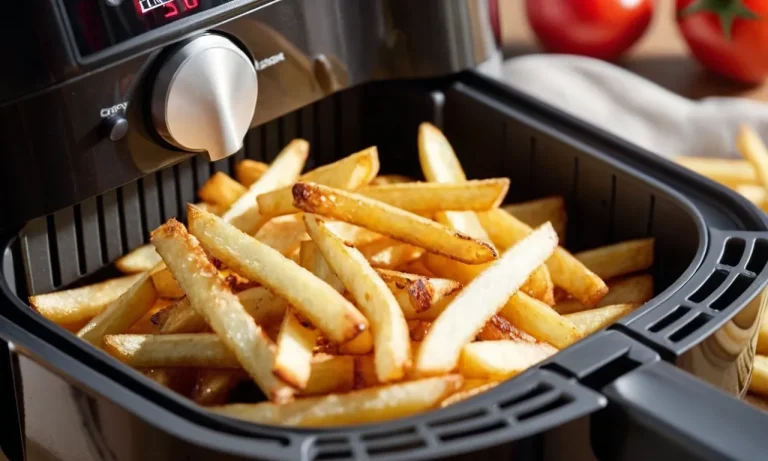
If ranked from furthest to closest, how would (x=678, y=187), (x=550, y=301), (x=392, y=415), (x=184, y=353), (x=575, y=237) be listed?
(x=575, y=237), (x=678, y=187), (x=550, y=301), (x=184, y=353), (x=392, y=415)

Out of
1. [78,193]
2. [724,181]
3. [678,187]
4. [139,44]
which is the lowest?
[724,181]

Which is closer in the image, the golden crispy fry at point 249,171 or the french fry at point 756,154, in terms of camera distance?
the golden crispy fry at point 249,171

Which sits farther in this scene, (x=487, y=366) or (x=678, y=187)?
(x=678, y=187)

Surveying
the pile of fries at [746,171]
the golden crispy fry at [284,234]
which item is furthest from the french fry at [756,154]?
the golden crispy fry at [284,234]

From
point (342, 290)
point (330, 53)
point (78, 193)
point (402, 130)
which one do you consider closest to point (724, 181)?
point (402, 130)

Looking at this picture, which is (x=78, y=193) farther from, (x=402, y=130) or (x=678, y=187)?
(x=678, y=187)

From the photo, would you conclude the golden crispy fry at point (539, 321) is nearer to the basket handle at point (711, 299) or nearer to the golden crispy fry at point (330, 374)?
the basket handle at point (711, 299)
